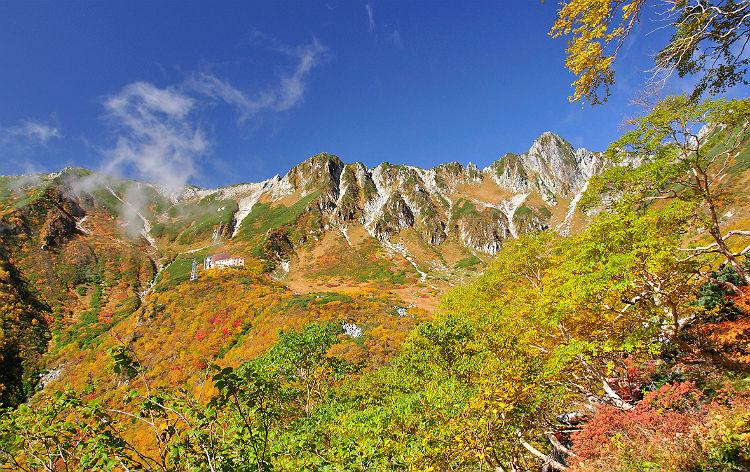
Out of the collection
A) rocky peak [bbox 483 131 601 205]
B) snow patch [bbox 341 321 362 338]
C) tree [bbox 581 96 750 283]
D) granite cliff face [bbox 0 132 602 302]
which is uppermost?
rocky peak [bbox 483 131 601 205]

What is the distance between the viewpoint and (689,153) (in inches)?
446

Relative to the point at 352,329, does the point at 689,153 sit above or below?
above

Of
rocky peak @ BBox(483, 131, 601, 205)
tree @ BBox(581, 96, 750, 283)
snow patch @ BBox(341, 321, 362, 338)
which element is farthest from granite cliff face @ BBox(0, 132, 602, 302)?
tree @ BBox(581, 96, 750, 283)

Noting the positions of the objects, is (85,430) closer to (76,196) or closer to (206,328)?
(206,328)

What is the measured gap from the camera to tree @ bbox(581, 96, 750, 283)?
9.94 meters

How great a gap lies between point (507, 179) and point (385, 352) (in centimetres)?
16816

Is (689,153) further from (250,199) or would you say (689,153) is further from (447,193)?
(250,199)

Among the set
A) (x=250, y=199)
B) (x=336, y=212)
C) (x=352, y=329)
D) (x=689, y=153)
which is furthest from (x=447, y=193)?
(x=689, y=153)

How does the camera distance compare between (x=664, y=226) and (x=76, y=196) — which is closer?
(x=664, y=226)

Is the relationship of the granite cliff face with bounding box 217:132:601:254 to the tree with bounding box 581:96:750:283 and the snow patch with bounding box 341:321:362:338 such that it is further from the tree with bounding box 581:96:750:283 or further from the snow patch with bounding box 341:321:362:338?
the tree with bounding box 581:96:750:283

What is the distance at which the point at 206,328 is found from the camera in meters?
40.9

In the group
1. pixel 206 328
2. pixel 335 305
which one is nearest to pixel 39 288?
Answer: pixel 206 328

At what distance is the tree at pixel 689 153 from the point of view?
994cm

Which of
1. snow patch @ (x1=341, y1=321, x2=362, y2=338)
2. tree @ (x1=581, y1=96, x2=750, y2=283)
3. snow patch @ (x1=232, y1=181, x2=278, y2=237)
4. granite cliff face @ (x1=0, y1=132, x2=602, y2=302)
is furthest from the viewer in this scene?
snow patch @ (x1=232, y1=181, x2=278, y2=237)
